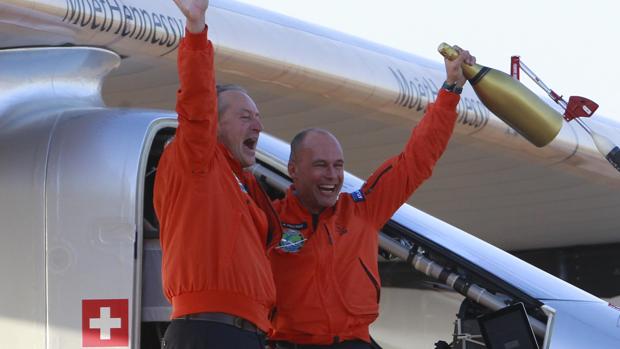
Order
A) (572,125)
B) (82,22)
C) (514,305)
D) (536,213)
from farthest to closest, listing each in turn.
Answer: (536,213), (572,125), (82,22), (514,305)

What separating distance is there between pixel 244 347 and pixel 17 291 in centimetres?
154

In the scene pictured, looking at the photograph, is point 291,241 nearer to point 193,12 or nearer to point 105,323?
point 105,323

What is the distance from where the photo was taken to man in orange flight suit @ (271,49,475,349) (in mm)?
4469

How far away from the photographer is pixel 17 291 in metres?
5.11

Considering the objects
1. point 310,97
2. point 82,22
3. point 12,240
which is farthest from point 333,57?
point 12,240

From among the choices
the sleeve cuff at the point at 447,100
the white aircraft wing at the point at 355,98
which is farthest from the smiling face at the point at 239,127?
the white aircraft wing at the point at 355,98

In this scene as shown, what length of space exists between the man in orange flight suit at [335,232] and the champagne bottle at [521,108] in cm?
19

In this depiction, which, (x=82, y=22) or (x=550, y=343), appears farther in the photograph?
(x=82, y=22)

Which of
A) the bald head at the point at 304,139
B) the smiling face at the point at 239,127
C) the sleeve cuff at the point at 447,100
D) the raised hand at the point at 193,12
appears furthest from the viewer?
the sleeve cuff at the point at 447,100

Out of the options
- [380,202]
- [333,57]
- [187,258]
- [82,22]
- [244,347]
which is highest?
[333,57]

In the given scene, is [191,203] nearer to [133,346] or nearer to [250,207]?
[250,207]

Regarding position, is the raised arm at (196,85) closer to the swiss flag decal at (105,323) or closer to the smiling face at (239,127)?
the smiling face at (239,127)

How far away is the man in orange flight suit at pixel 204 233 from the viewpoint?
150 inches

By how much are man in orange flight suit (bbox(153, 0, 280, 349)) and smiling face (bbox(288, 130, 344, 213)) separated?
0.56m
